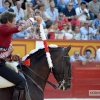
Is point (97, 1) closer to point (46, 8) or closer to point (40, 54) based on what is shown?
point (46, 8)

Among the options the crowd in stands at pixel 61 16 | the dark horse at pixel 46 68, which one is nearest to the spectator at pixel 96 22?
the crowd in stands at pixel 61 16

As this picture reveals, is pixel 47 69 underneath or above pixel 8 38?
underneath

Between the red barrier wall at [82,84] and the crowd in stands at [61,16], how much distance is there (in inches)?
50.2

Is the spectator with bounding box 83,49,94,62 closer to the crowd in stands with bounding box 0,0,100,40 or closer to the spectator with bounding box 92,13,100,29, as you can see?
the crowd in stands with bounding box 0,0,100,40

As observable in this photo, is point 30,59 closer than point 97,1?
Yes

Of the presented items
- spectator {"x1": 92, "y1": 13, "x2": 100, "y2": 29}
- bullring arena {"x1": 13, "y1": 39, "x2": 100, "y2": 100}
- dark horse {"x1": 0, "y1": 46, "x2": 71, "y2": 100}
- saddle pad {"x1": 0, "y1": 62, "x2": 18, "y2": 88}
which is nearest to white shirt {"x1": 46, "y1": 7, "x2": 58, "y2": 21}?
spectator {"x1": 92, "y1": 13, "x2": 100, "y2": 29}

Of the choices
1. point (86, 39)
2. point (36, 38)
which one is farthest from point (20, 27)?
point (86, 39)

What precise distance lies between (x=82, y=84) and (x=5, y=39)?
6.17 m

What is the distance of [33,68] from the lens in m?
6.58

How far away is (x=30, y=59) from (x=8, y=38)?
0.64m

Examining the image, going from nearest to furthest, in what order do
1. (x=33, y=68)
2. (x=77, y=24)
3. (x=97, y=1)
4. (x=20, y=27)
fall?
1. (x=20, y=27)
2. (x=33, y=68)
3. (x=77, y=24)
4. (x=97, y=1)

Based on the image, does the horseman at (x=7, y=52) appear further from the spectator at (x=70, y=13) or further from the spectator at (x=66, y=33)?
the spectator at (x=70, y=13)

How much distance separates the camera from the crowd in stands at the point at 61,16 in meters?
12.6

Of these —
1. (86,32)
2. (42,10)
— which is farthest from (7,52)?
(86,32)
